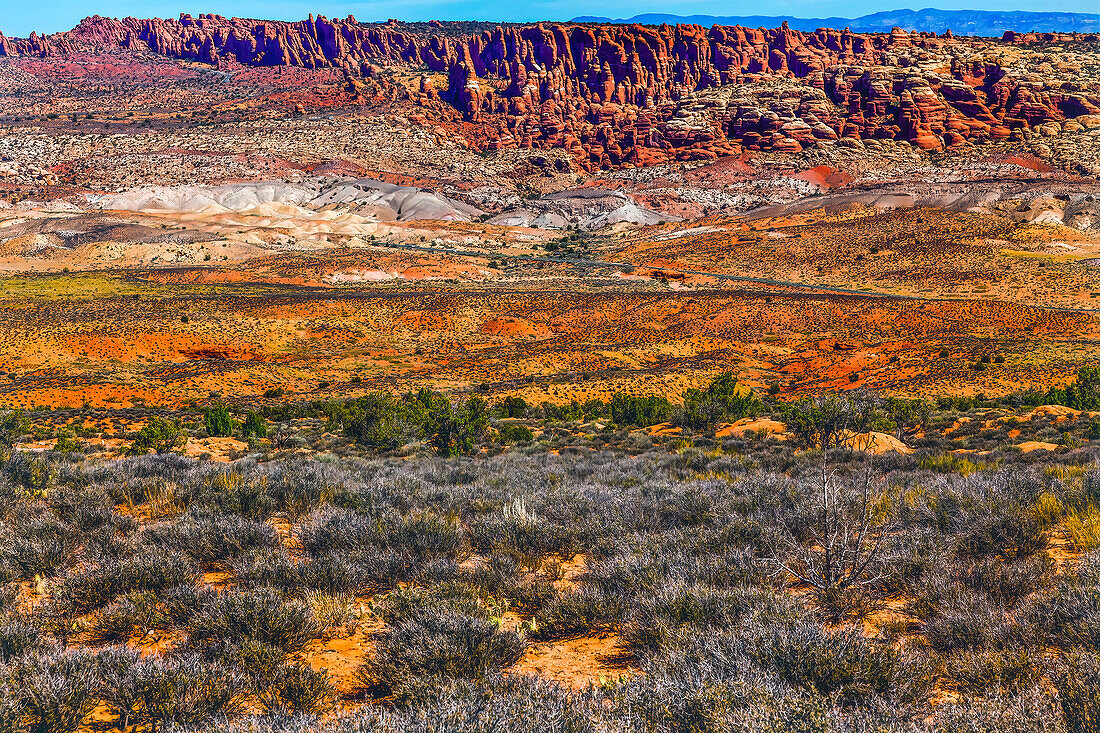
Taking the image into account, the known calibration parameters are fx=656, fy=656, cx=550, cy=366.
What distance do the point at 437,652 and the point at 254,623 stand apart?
55.8 inches

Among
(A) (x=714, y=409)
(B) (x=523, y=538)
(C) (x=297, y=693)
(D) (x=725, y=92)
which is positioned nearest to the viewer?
(C) (x=297, y=693)

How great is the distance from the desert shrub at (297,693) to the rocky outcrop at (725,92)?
123344mm

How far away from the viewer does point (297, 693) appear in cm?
390

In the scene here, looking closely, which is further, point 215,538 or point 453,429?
point 453,429

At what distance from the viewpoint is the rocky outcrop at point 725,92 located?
378ft

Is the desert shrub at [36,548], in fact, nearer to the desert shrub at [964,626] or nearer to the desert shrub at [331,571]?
the desert shrub at [331,571]

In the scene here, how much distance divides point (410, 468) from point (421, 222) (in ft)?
283

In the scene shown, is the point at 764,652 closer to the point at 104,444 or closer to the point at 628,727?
the point at 628,727

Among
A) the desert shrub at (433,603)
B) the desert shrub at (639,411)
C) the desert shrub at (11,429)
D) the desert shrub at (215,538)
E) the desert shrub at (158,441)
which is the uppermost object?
the desert shrub at (433,603)

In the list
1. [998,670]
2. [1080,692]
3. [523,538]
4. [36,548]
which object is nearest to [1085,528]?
[998,670]

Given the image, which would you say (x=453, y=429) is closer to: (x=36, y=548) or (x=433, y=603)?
(x=36, y=548)

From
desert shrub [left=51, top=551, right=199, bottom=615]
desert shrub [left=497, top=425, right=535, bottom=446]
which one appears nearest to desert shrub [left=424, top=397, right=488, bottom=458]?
desert shrub [left=497, top=425, right=535, bottom=446]

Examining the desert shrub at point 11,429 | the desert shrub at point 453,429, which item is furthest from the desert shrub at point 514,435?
the desert shrub at point 11,429

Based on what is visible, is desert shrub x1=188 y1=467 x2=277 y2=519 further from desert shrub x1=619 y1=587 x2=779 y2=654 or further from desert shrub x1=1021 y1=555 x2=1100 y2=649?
desert shrub x1=1021 y1=555 x2=1100 y2=649
